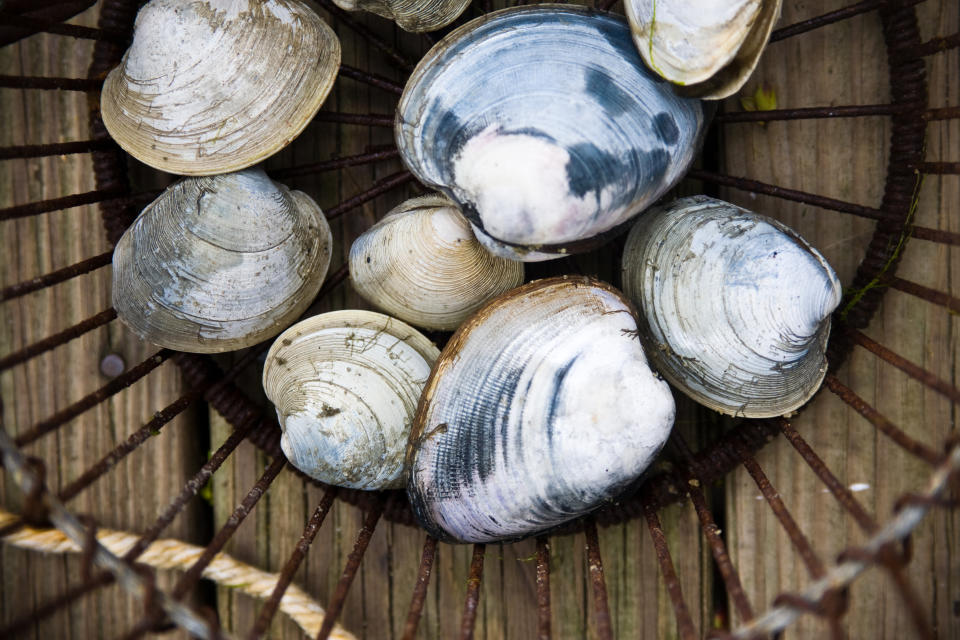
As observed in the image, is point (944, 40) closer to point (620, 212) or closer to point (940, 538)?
point (620, 212)

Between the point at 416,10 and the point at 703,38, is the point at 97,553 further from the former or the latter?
the point at 703,38

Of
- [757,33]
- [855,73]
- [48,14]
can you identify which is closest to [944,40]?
[855,73]

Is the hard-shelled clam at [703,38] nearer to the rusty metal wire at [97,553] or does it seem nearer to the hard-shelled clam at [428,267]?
the hard-shelled clam at [428,267]

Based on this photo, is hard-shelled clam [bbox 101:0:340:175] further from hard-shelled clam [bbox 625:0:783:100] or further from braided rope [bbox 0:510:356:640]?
braided rope [bbox 0:510:356:640]

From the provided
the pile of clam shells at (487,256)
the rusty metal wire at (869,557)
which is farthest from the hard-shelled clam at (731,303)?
the rusty metal wire at (869,557)

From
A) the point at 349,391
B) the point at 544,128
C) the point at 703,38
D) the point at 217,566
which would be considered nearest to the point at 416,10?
the point at 544,128

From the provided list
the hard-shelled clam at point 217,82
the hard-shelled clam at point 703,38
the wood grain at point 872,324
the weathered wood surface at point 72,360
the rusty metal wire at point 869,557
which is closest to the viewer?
the rusty metal wire at point 869,557

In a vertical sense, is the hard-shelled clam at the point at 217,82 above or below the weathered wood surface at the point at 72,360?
above

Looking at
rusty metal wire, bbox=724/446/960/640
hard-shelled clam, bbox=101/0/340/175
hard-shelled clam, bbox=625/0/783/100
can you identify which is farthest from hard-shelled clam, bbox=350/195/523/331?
rusty metal wire, bbox=724/446/960/640

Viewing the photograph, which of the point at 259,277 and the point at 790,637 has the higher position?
the point at 259,277
